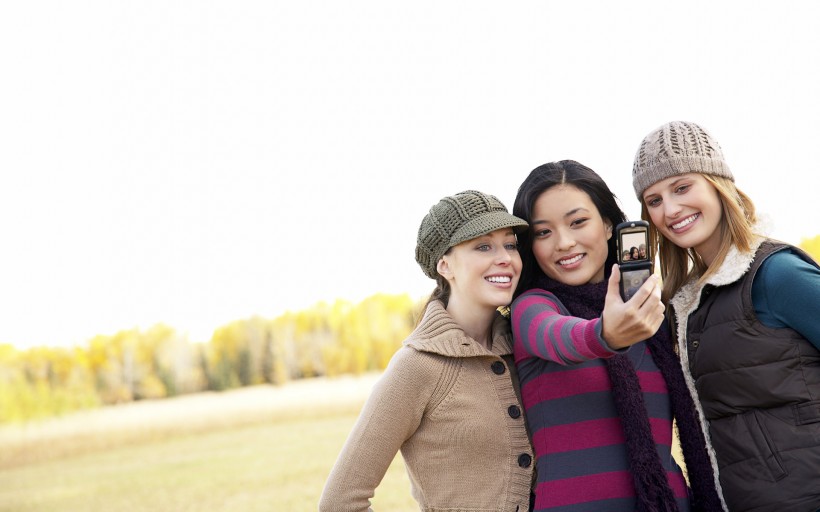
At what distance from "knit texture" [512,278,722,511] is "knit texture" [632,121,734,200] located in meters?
0.42

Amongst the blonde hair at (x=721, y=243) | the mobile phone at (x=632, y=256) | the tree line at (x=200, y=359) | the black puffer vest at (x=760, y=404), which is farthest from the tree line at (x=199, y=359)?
the mobile phone at (x=632, y=256)

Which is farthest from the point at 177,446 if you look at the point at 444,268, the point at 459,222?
the point at 459,222

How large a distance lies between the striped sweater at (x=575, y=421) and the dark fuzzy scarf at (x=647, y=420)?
0.04m

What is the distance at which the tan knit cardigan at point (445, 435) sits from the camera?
2.28 m

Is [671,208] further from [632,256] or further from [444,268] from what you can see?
[444,268]

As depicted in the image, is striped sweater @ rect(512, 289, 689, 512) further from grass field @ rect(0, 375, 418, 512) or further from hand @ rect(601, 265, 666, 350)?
grass field @ rect(0, 375, 418, 512)

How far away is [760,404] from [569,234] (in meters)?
0.77

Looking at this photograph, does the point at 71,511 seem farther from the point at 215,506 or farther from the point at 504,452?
the point at 504,452

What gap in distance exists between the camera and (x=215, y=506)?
408 inches

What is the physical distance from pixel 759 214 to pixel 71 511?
1301 centimetres

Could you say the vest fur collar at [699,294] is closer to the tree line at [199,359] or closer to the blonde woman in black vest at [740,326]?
the blonde woman in black vest at [740,326]

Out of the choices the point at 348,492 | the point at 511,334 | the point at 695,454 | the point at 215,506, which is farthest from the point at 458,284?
the point at 215,506

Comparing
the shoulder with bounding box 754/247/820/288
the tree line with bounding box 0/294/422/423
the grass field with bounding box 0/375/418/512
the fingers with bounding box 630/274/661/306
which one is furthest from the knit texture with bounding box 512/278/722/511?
the tree line with bounding box 0/294/422/423

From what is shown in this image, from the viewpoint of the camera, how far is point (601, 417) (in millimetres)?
2227
